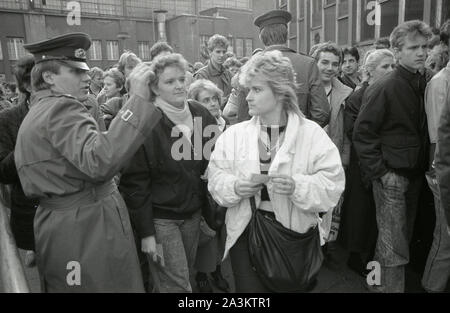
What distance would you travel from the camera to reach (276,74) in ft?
7.15

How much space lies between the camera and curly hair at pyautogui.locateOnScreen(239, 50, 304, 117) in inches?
85.8

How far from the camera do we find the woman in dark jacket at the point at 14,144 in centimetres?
276

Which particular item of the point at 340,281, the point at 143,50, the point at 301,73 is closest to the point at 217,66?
the point at 301,73

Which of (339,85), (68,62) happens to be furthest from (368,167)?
(68,62)

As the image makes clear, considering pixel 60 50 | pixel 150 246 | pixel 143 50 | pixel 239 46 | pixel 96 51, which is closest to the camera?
pixel 60 50

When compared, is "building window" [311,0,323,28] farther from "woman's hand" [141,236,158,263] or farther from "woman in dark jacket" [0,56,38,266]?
"woman's hand" [141,236,158,263]

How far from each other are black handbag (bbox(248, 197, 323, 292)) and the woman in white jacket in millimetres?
61

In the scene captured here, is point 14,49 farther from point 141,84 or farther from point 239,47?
point 141,84

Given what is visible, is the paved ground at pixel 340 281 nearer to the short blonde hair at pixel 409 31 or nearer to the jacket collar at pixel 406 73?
the jacket collar at pixel 406 73

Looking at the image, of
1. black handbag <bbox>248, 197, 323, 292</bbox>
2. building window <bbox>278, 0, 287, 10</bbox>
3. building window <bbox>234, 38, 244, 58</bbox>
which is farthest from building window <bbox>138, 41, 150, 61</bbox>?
black handbag <bbox>248, 197, 323, 292</bbox>

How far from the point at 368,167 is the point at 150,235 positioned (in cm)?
175

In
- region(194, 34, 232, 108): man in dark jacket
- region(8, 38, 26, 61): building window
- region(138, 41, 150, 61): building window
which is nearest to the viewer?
region(194, 34, 232, 108): man in dark jacket

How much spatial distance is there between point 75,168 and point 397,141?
2.33 meters
